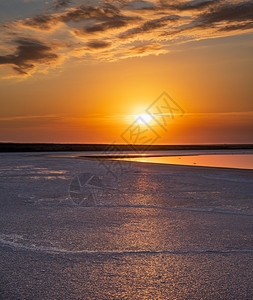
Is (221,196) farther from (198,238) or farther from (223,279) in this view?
(223,279)

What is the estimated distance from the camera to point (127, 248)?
197 inches

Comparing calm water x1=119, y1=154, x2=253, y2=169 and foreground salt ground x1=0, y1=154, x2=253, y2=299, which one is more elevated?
foreground salt ground x1=0, y1=154, x2=253, y2=299

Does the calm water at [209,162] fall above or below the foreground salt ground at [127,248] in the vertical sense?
below

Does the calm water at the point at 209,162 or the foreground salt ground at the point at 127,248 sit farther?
the calm water at the point at 209,162

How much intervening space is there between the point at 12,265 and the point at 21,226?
2083 millimetres

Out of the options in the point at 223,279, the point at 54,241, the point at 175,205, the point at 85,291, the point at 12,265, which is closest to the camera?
the point at 85,291

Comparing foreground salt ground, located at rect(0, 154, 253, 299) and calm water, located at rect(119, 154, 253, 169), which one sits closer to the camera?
foreground salt ground, located at rect(0, 154, 253, 299)

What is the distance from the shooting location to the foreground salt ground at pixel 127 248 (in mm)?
3646

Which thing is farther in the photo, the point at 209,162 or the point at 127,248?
the point at 209,162

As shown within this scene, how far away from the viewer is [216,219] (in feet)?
22.8

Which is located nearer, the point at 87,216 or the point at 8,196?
the point at 87,216

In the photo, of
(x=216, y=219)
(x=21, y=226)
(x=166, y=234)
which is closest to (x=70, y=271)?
(x=166, y=234)

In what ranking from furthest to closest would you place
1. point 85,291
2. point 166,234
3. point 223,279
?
point 166,234
point 223,279
point 85,291

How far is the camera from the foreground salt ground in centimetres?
365
